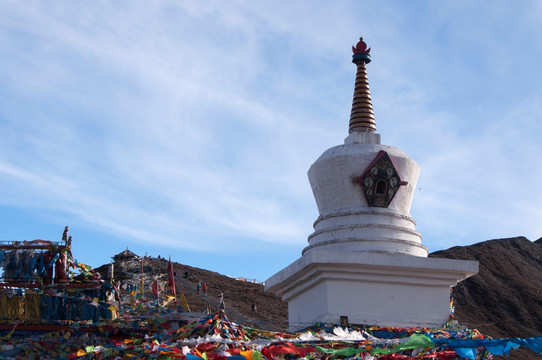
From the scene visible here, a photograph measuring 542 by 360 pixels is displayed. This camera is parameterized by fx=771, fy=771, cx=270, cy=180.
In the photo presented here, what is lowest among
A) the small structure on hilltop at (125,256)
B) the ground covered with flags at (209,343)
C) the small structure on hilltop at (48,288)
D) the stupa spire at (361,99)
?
the ground covered with flags at (209,343)

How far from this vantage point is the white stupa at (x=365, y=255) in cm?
1316

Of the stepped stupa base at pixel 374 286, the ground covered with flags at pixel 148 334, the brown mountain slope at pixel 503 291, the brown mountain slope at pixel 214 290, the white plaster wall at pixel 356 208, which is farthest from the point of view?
the brown mountain slope at pixel 503 291

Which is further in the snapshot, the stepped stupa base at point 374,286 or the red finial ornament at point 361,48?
the red finial ornament at point 361,48

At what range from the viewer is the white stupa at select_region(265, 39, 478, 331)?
518 inches

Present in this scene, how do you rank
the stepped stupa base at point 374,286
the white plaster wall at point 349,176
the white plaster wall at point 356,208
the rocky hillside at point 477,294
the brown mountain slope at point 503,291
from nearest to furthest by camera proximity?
the stepped stupa base at point 374,286, the white plaster wall at point 356,208, the white plaster wall at point 349,176, the rocky hillside at point 477,294, the brown mountain slope at point 503,291

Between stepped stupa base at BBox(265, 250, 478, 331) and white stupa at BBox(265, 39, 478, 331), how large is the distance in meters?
0.02

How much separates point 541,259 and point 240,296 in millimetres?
27612

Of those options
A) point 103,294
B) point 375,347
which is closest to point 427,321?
point 375,347

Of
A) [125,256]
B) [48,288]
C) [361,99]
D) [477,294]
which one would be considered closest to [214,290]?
[125,256]

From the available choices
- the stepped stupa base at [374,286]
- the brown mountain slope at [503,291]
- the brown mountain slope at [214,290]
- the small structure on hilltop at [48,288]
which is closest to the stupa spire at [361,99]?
the stepped stupa base at [374,286]

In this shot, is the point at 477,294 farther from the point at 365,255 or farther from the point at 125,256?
the point at 365,255

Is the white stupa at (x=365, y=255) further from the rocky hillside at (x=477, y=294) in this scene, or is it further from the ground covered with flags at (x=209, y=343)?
the rocky hillside at (x=477, y=294)

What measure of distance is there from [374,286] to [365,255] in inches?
26.3

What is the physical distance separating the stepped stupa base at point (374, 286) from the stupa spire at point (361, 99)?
3.10m
